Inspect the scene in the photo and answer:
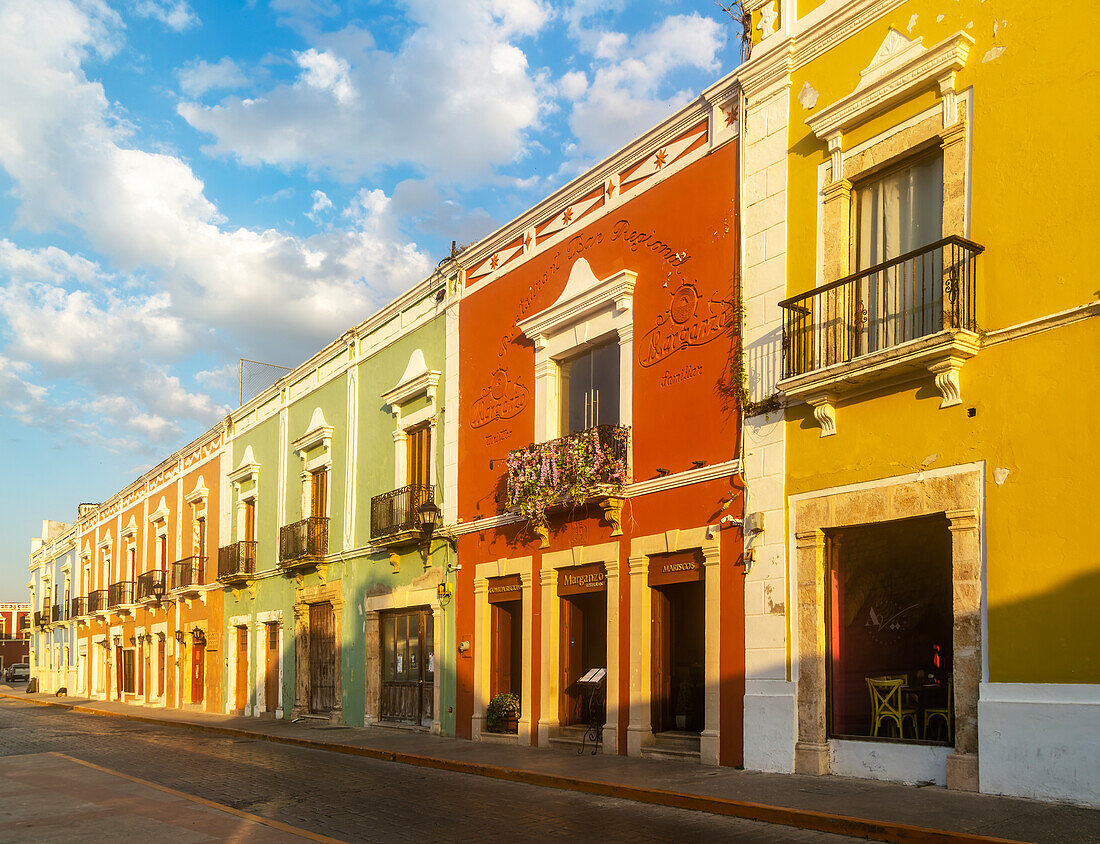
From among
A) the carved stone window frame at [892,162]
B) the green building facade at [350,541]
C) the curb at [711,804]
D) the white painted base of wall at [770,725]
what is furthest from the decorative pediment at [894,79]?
the green building facade at [350,541]

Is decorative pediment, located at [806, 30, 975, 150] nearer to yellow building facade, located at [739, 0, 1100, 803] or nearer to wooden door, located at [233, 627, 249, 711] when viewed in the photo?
yellow building facade, located at [739, 0, 1100, 803]

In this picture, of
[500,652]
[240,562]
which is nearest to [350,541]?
[500,652]

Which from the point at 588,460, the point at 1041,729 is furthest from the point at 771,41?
the point at 1041,729

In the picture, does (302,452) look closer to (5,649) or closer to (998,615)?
(998,615)

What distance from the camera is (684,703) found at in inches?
554

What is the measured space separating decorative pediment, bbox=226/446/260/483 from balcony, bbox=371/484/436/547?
30.0ft

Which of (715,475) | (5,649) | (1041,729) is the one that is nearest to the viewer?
(1041,729)

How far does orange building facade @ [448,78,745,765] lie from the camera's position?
525 inches

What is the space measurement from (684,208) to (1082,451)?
6.49m

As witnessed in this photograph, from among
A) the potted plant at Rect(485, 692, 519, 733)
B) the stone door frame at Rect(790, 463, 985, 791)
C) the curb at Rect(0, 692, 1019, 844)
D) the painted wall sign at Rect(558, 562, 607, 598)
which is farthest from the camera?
the potted plant at Rect(485, 692, 519, 733)

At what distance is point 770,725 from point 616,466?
4273mm

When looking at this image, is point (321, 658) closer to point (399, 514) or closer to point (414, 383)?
point (399, 514)

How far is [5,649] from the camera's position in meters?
84.4

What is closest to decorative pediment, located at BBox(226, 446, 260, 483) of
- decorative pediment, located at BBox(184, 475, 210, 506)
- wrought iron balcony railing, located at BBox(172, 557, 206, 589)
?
decorative pediment, located at BBox(184, 475, 210, 506)
